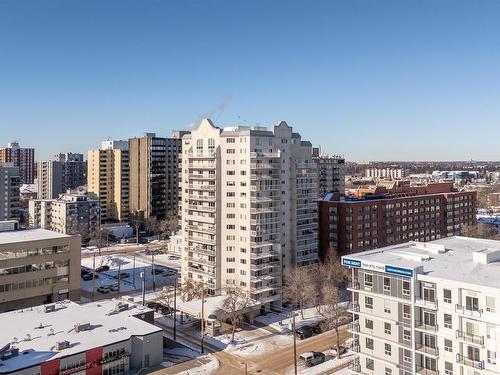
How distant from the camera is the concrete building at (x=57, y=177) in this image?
16038cm

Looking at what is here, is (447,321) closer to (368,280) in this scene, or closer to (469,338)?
(469,338)

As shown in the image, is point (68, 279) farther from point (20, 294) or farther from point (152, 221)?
point (152, 221)

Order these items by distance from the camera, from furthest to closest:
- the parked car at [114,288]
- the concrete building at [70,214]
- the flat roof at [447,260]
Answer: the concrete building at [70,214] < the parked car at [114,288] < the flat roof at [447,260]

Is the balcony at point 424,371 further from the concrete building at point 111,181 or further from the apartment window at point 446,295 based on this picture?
the concrete building at point 111,181

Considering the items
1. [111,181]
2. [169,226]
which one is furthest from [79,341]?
[111,181]

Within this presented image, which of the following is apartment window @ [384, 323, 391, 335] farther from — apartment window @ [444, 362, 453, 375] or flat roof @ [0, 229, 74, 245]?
flat roof @ [0, 229, 74, 245]

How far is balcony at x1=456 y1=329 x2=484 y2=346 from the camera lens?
26.8 m

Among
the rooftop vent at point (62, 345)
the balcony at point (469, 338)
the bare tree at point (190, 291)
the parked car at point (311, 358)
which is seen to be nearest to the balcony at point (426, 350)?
the balcony at point (469, 338)

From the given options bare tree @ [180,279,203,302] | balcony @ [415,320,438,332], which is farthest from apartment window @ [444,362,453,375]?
bare tree @ [180,279,203,302]

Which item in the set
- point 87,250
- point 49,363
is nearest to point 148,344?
point 49,363

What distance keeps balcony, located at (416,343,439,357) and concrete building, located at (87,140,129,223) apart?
115 meters

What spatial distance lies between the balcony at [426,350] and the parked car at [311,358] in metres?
15.1

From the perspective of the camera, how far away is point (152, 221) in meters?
121

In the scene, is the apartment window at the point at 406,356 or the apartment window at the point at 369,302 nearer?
the apartment window at the point at 406,356
